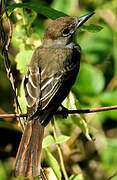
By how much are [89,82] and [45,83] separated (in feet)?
3.44

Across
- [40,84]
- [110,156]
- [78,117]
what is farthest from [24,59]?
[110,156]

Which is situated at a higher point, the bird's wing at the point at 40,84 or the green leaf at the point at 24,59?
the green leaf at the point at 24,59

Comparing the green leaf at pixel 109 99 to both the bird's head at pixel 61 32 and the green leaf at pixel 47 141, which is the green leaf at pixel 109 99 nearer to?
the bird's head at pixel 61 32

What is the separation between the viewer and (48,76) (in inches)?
146

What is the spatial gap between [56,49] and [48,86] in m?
0.70

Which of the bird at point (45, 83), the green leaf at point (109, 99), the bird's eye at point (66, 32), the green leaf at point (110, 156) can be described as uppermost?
the bird's eye at point (66, 32)

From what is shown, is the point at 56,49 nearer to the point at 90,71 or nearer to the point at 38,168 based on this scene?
the point at 90,71

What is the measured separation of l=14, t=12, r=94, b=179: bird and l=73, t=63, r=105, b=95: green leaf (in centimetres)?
37

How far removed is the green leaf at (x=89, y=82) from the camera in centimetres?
454

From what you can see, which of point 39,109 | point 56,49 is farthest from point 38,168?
point 56,49

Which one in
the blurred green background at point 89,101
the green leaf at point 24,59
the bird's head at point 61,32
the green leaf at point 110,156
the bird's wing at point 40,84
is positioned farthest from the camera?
the green leaf at point 110,156

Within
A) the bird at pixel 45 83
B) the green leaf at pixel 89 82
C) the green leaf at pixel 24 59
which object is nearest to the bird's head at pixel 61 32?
the bird at pixel 45 83

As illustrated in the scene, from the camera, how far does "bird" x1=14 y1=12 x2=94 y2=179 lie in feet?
10.3

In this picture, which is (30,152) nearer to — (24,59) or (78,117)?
Answer: (78,117)
